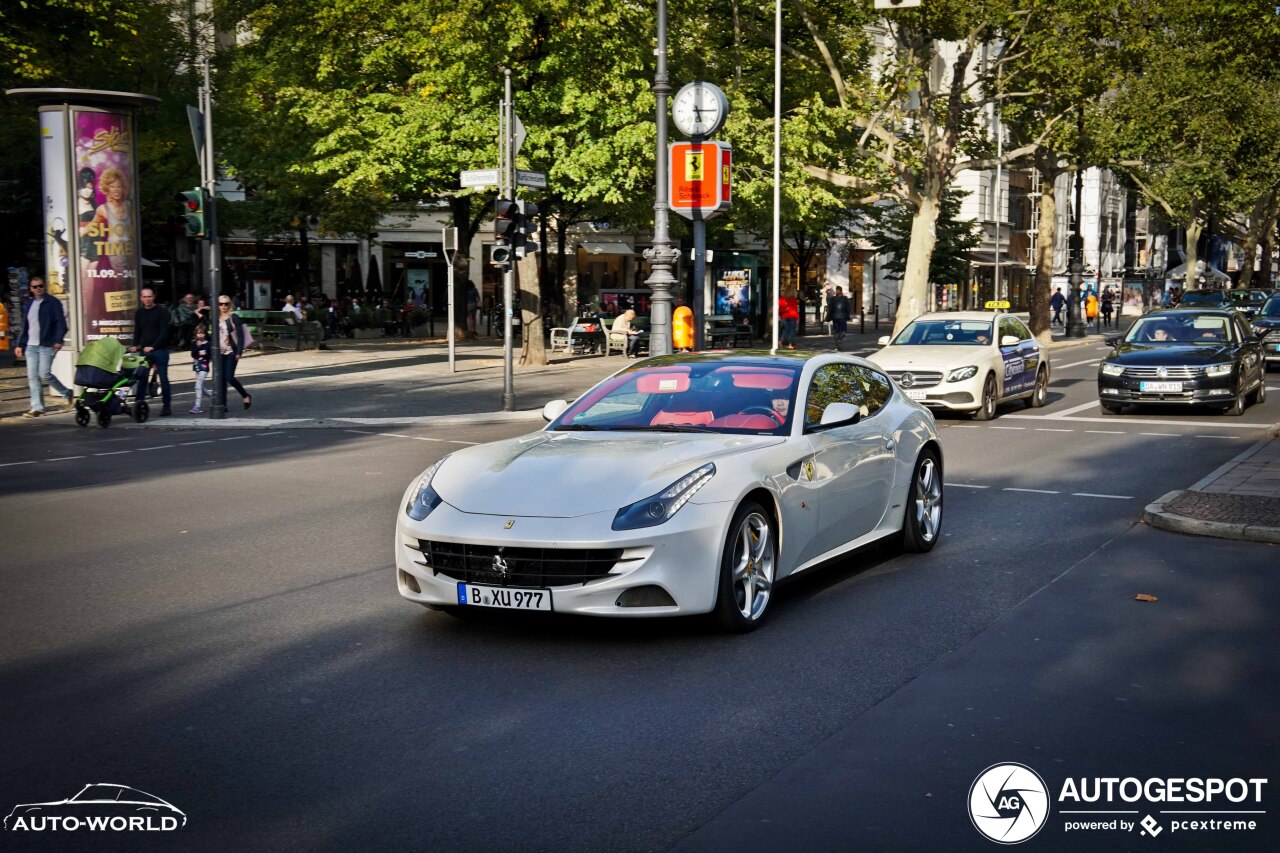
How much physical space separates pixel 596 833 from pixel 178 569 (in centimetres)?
547

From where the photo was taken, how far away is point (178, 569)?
9258mm

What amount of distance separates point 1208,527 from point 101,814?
7.98 m

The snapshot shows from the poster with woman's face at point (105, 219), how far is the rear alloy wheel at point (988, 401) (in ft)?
43.4

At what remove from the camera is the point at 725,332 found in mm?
38906

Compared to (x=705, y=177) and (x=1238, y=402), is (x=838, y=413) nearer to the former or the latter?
(x=705, y=177)

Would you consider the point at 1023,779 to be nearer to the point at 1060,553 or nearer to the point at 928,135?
the point at 1060,553

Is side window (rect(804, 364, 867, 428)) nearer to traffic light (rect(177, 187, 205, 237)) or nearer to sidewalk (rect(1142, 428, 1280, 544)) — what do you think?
sidewalk (rect(1142, 428, 1280, 544))

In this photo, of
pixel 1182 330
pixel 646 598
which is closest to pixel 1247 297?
pixel 1182 330

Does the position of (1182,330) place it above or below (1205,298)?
below

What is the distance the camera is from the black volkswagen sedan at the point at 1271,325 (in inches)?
1228

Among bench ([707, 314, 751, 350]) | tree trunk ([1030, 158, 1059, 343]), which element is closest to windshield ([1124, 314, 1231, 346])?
bench ([707, 314, 751, 350])

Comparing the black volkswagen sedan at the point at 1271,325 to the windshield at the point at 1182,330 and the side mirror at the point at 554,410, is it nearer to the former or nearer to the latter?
the windshield at the point at 1182,330

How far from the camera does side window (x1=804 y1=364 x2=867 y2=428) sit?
8375 millimetres

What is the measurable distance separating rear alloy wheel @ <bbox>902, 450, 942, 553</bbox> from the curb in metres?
1.85
